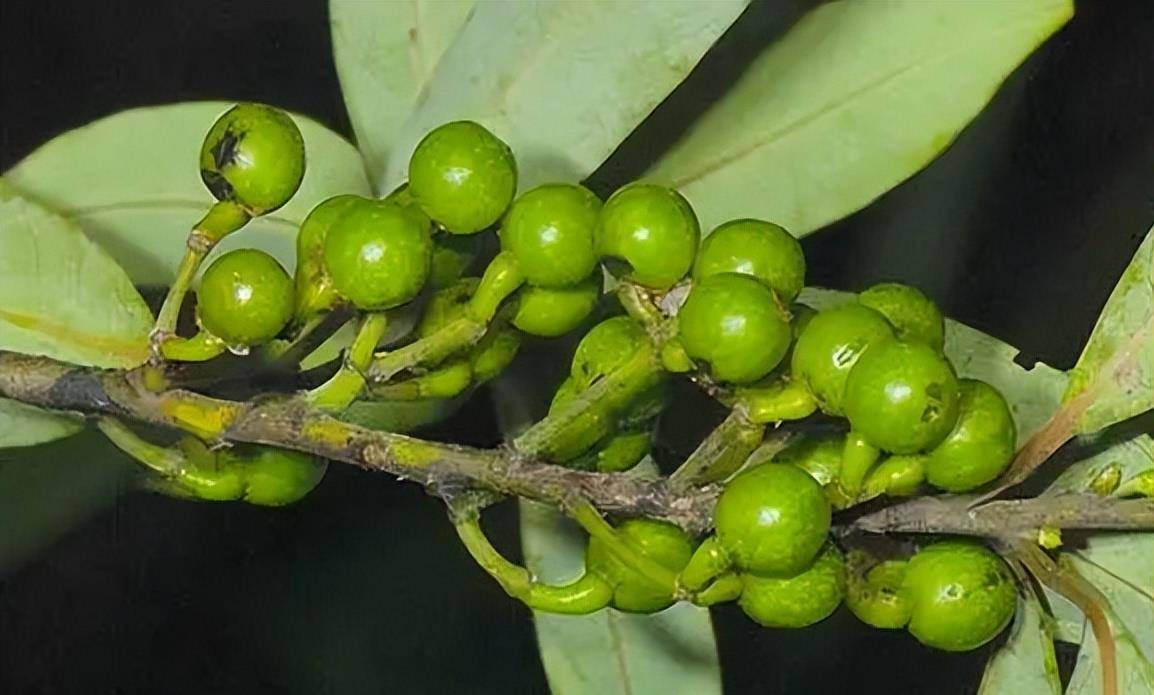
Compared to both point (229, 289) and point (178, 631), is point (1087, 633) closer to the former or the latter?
point (229, 289)

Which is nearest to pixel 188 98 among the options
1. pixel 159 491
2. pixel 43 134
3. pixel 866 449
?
pixel 43 134

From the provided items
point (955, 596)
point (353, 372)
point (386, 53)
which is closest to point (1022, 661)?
point (955, 596)

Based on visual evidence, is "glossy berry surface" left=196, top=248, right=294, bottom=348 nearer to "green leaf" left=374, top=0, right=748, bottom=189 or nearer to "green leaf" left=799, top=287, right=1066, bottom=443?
"green leaf" left=374, top=0, right=748, bottom=189

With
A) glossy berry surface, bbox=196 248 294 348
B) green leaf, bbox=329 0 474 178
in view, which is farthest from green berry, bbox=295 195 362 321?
green leaf, bbox=329 0 474 178

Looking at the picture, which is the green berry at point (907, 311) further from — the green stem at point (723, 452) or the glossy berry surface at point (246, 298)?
the glossy berry surface at point (246, 298)

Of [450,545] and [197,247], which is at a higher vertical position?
[197,247]

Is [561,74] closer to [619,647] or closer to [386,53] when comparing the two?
[386,53]

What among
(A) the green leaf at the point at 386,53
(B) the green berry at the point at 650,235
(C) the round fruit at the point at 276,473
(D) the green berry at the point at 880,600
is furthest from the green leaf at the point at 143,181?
(D) the green berry at the point at 880,600
